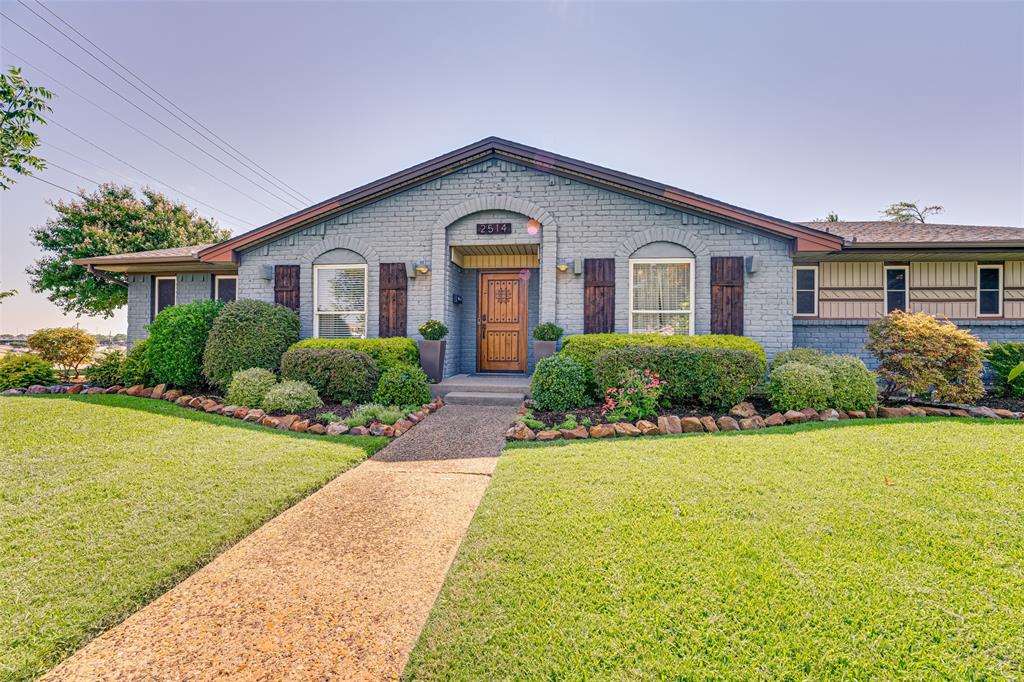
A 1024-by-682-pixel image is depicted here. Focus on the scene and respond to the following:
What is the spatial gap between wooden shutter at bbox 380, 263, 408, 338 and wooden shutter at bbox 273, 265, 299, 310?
198 cm

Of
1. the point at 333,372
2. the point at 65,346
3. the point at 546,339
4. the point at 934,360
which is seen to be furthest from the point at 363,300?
the point at 934,360

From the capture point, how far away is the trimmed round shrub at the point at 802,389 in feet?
18.7

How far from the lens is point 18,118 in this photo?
490 cm

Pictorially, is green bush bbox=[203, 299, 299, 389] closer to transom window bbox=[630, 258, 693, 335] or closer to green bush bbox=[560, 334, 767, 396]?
green bush bbox=[560, 334, 767, 396]

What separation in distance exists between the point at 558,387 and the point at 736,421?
96.5 inches

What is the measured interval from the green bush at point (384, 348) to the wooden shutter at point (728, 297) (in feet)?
19.1

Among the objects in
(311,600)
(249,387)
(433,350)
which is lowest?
(311,600)

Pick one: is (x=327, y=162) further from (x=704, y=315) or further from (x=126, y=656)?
(x=126, y=656)

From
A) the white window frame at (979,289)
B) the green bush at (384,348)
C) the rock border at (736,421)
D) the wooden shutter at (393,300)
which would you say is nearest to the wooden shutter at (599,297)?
the rock border at (736,421)

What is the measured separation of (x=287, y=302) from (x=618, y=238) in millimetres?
7188

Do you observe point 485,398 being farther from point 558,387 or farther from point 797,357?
point 797,357

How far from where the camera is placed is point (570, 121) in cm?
986

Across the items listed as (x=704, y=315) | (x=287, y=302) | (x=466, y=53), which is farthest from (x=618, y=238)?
(x=287, y=302)

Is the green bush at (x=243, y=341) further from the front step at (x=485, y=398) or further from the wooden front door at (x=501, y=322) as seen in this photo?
the wooden front door at (x=501, y=322)
